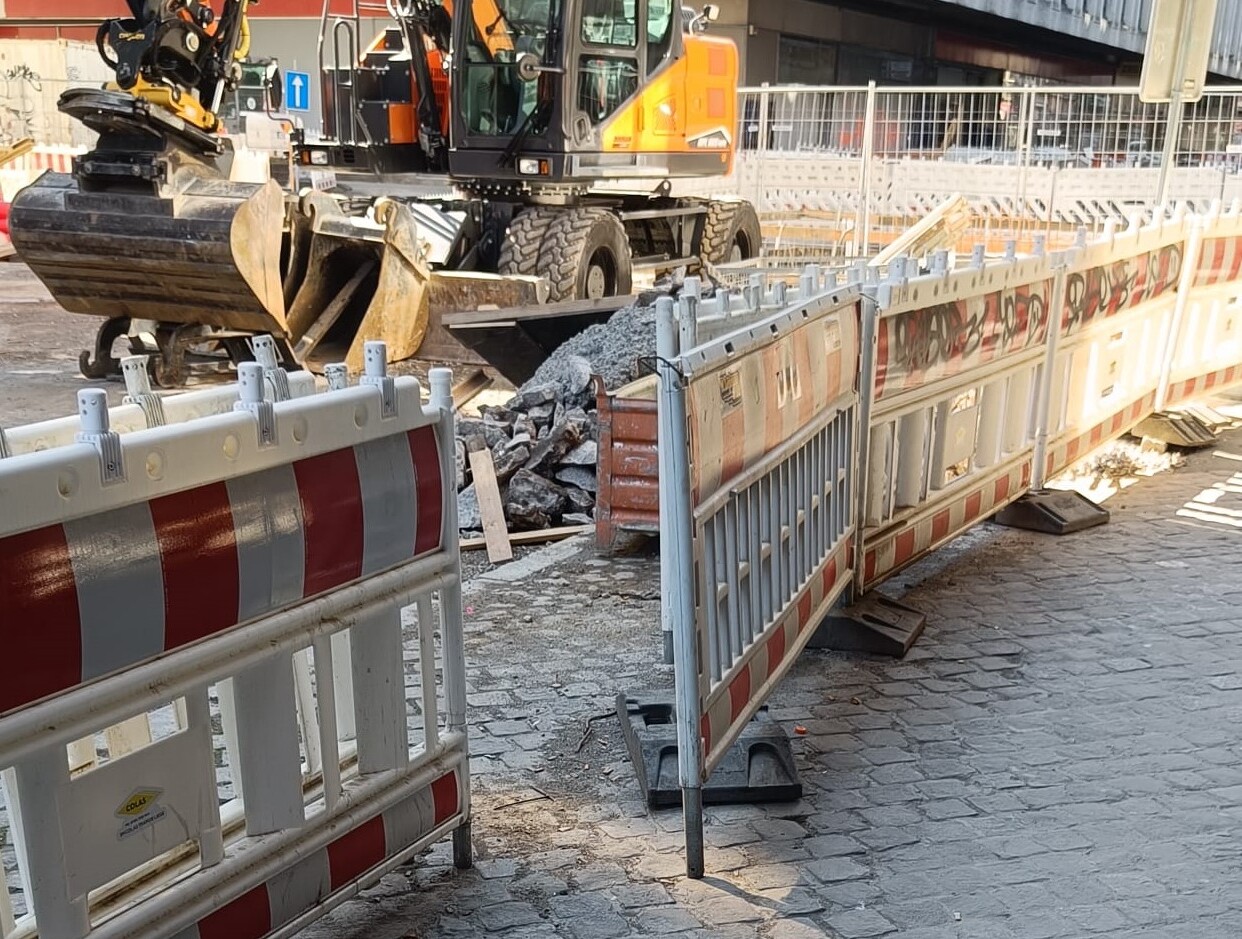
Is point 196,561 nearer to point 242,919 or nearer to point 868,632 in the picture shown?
point 242,919

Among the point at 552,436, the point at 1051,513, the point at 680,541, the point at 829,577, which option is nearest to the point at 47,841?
the point at 680,541

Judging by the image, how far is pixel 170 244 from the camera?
31.6 feet

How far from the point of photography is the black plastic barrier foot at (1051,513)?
23.2ft

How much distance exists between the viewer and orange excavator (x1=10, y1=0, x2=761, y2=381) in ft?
32.0

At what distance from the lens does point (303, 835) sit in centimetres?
298

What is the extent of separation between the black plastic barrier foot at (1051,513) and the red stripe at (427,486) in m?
4.48

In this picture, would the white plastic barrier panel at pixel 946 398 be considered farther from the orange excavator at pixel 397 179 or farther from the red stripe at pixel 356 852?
the orange excavator at pixel 397 179

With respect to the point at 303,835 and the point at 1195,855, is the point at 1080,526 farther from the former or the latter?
the point at 303,835

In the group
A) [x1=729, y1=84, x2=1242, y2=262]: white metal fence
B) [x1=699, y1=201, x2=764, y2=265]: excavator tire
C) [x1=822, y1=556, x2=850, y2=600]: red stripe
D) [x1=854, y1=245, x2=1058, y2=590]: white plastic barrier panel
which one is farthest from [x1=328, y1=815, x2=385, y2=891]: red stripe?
[x1=729, y1=84, x2=1242, y2=262]: white metal fence

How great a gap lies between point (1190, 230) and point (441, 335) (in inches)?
227

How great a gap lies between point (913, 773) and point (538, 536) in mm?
3136

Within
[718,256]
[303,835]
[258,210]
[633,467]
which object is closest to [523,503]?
[633,467]

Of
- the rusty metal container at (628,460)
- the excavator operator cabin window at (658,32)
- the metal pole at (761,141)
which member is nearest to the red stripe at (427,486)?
the rusty metal container at (628,460)

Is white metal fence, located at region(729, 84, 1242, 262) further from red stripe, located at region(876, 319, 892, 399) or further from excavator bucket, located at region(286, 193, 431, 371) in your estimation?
red stripe, located at region(876, 319, 892, 399)
